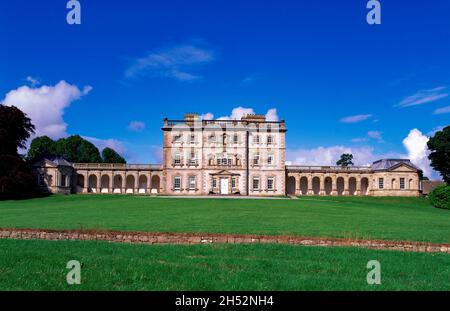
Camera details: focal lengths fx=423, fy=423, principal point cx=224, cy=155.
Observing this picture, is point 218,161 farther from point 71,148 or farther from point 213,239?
point 213,239

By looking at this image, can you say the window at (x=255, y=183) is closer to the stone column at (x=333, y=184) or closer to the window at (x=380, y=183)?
the stone column at (x=333, y=184)

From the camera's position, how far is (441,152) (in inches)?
2301

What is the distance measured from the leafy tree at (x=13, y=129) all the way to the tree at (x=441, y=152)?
184 ft

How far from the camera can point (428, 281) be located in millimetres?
9219

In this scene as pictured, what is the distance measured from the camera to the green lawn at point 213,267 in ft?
27.6

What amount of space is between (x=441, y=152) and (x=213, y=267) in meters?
57.1

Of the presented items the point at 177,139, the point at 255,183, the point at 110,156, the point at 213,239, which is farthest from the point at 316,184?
the point at 213,239

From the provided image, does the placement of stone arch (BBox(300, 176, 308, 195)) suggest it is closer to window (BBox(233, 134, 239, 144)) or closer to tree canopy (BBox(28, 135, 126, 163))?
window (BBox(233, 134, 239, 144))

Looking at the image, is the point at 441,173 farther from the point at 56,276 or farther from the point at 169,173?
the point at 56,276

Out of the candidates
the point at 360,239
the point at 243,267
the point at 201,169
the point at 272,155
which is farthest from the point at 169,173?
the point at 243,267

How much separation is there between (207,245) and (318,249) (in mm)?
3488

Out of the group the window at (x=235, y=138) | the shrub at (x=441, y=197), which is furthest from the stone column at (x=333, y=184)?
the shrub at (x=441, y=197)
